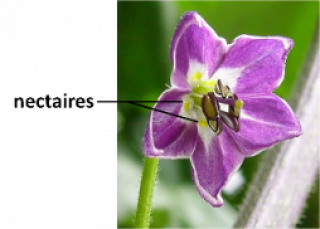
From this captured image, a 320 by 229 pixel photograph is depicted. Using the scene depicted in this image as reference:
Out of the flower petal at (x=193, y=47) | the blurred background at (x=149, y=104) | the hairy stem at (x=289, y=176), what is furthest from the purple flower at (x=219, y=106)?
the blurred background at (x=149, y=104)

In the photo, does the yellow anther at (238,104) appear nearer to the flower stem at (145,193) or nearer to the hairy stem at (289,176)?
the flower stem at (145,193)

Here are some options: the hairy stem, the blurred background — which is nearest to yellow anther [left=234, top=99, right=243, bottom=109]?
the hairy stem

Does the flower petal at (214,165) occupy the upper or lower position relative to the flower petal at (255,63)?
lower

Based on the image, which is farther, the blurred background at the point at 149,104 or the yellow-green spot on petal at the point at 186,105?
the blurred background at the point at 149,104

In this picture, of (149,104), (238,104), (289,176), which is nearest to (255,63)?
(238,104)

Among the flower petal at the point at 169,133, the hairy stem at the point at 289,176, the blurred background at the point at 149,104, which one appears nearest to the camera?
the flower petal at the point at 169,133

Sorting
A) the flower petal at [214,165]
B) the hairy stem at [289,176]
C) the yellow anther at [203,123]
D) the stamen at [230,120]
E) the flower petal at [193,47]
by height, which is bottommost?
the hairy stem at [289,176]
